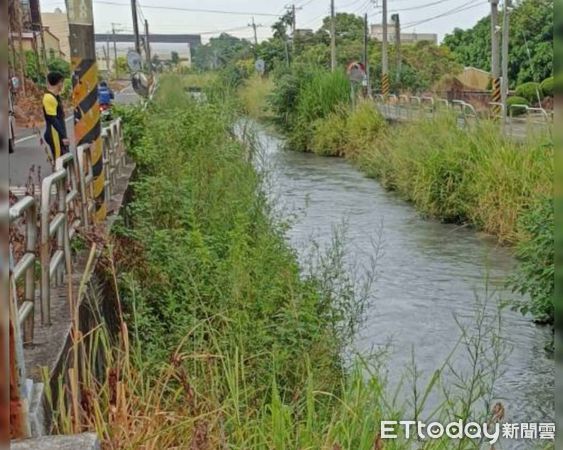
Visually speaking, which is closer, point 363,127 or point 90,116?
point 90,116

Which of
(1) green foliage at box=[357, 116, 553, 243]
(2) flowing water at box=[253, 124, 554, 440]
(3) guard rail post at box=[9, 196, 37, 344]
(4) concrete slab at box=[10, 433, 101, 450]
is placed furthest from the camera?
(1) green foliage at box=[357, 116, 553, 243]

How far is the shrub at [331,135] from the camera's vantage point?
18.2 m

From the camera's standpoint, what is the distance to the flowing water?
513 cm

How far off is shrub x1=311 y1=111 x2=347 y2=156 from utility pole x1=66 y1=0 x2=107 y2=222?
1325 centimetres

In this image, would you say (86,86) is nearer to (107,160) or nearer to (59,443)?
(107,160)

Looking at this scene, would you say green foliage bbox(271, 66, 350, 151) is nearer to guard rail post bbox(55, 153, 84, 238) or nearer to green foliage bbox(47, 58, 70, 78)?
green foliage bbox(47, 58, 70, 78)

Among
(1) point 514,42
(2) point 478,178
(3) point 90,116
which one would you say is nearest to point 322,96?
(2) point 478,178

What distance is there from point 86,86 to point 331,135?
13628mm

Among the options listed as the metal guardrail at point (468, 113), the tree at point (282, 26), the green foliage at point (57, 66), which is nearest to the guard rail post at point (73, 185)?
the green foliage at point (57, 66)

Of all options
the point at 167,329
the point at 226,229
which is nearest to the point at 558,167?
the point at 167,329

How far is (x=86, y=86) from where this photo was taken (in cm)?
502

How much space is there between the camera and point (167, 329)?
13.5 ft

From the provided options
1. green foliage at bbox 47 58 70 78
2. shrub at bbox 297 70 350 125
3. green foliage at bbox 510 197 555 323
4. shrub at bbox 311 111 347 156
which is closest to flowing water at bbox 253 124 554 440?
green foliage at bbox 510 197 555 323

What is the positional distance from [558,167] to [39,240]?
234 cm
